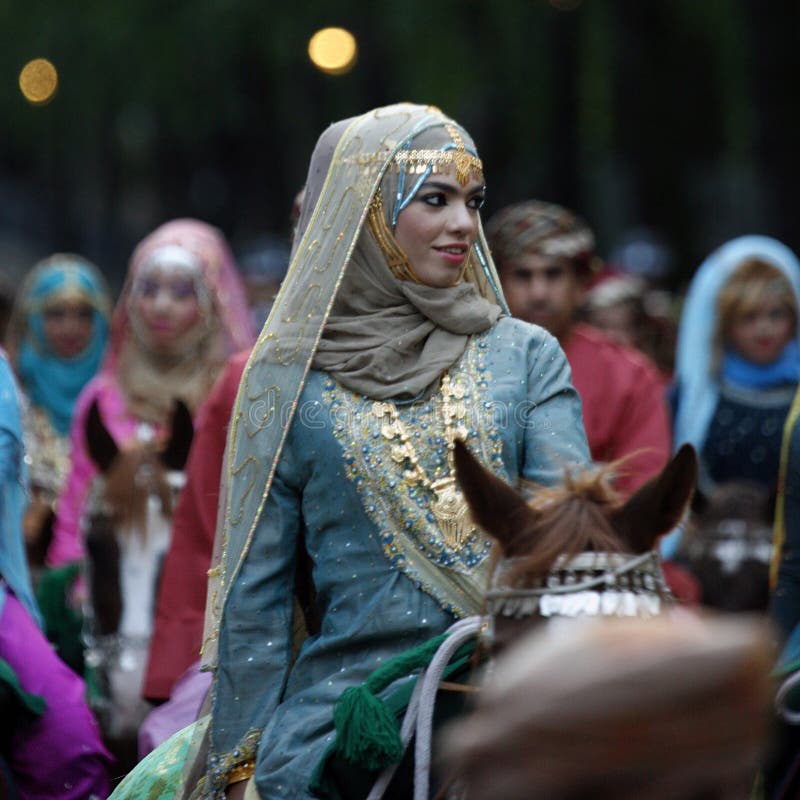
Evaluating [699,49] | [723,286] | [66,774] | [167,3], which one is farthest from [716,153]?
[66,774]

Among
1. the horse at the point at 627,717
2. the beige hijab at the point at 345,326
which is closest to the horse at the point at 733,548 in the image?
the beige hijab at the point at 345,326

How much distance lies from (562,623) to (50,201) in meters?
41.4

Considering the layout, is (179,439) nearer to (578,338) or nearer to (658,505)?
(578,338)

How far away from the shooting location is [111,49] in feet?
91.6

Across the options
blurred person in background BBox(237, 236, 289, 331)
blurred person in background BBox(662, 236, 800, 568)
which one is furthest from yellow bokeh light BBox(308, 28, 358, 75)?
blurred person in background BBox(662, 236, 800, 568)

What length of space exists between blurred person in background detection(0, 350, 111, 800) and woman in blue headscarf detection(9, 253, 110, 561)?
154 inches

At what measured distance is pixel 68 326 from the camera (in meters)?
11.1

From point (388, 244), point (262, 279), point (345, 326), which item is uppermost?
point (388, 244)

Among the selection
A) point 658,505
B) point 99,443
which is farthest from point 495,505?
point 99,443

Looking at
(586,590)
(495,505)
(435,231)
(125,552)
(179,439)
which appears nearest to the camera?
(586,590)

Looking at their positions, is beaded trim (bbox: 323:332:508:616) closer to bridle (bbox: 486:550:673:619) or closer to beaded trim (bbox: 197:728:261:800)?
beaded trim (bbox: 197:728:261:800)

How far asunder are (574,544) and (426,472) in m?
1.11

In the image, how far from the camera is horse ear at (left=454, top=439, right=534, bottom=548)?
134 inches

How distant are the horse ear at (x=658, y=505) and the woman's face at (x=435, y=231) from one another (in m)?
1.22
